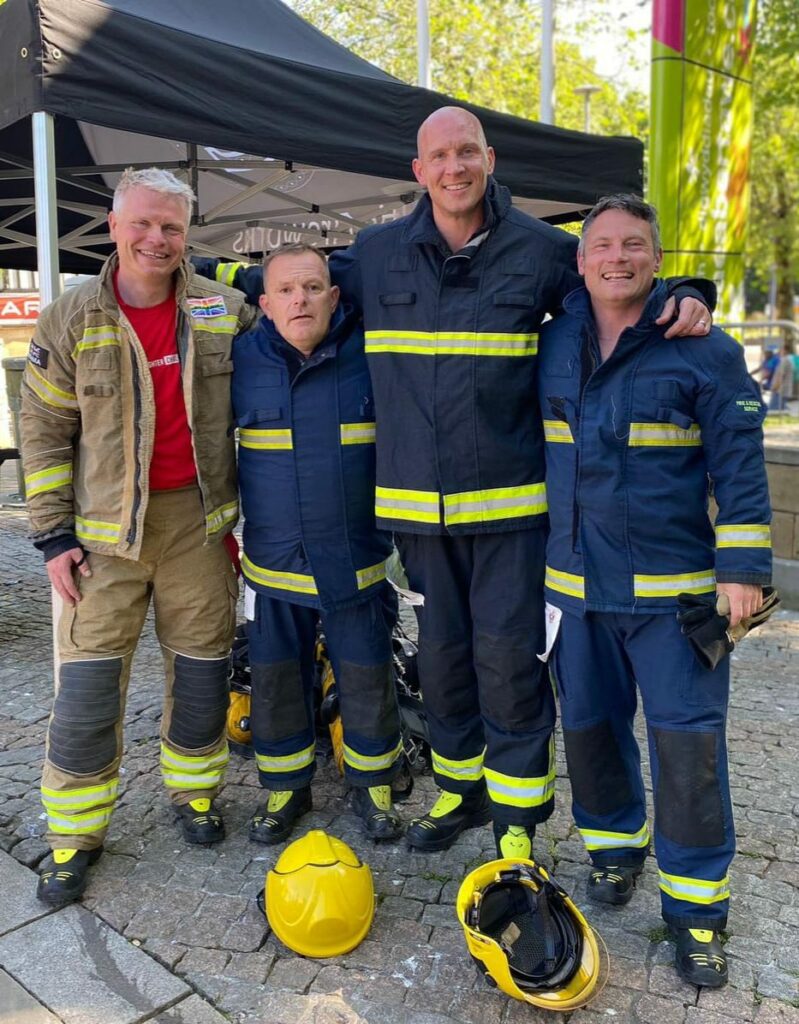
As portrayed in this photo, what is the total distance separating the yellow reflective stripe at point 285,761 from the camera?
3107 mm

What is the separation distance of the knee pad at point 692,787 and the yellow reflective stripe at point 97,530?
1.67 meters

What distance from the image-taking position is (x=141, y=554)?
286 cm

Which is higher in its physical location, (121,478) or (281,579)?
(121,478)

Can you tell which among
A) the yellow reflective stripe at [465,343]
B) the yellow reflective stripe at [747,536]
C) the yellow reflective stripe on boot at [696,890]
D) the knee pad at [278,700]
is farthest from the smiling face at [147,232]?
the yellow reflective stripe on boot at [696,890]

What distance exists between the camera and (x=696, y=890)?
240 centimetres

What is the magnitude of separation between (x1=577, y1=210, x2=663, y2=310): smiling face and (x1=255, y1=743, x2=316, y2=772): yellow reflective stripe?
179 centimetres

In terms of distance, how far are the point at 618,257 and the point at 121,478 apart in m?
1.57

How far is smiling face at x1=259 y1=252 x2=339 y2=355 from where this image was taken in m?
2.78

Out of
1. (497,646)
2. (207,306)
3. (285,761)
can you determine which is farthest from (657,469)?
(285,761)

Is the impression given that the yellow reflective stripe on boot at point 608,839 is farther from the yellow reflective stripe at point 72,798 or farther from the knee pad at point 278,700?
the yellow reflective stripe at point 72,798

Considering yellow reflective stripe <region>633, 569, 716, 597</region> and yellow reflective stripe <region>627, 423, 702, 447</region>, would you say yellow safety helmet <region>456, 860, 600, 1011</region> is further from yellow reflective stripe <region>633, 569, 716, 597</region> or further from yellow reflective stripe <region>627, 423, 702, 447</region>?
yellow reflective stripe <region>627, 423, 702, 447</region>

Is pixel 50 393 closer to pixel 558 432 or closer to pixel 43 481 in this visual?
pixel 43 481

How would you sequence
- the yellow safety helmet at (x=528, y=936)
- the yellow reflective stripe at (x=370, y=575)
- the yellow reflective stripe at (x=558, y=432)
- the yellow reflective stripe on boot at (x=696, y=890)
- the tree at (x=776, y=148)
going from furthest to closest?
the tree at (x=776, y=148) < the yellow reflective stripe at (x=370, y=575) < the yellow reflective stripe at (x=558, y=432) < the yellow reflective stripe on boot at (x=696, y=890) < the yellow safety helmet at (x=528, y=936)

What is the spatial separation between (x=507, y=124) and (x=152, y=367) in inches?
95.6
